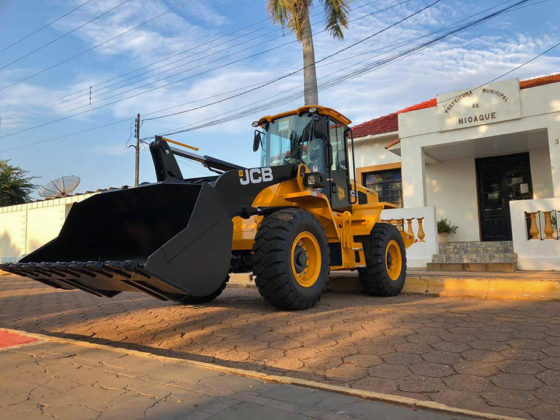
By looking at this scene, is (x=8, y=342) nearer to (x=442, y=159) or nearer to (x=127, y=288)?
(x=127, y=288)

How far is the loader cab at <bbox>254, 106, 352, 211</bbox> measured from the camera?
19.9 ft

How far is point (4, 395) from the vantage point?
254cm

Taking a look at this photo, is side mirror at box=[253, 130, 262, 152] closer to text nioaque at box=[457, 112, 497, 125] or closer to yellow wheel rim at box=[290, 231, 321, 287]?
yellow wheel rim at box=[290, 231, 321, 287]

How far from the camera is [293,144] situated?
243 inches

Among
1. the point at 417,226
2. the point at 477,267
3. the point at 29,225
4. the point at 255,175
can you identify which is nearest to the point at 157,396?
the point at 255,175

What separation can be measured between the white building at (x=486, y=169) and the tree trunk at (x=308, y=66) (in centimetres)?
272

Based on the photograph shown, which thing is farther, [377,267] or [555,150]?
[555,150]

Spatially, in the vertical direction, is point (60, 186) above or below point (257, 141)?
above

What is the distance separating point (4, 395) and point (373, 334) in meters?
2.90

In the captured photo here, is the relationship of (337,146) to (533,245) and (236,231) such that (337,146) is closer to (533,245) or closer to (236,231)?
(236,231)

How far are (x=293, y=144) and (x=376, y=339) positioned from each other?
3248 millimetres

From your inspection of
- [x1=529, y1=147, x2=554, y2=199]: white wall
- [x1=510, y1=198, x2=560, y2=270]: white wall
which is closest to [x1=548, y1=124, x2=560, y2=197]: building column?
[x1=510, y1=198, x2=560, y2=270]: white wall

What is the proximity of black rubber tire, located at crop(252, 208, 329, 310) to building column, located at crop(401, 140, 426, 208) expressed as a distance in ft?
26.5

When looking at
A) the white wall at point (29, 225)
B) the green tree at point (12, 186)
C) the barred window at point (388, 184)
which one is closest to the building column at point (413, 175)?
the barred window at point (388, 184)
